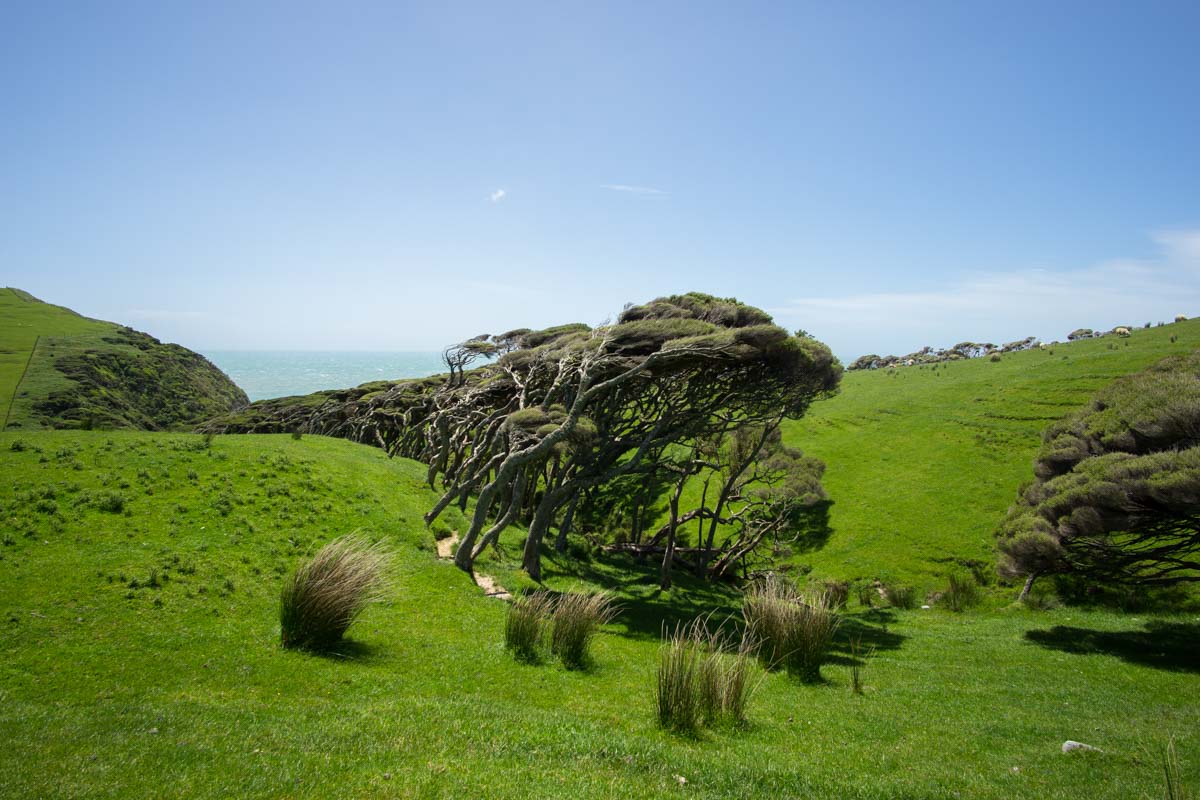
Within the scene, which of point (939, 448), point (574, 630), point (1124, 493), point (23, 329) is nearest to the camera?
point (574, 630)

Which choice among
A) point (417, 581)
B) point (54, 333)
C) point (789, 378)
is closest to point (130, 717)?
point (417, 581)

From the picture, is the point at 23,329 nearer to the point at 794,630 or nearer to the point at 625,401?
the point at 625,401

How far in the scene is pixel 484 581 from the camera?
59.9ft

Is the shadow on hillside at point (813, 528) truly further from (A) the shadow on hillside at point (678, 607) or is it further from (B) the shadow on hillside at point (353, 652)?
(B) the shadow on hillside at point (353, 652)

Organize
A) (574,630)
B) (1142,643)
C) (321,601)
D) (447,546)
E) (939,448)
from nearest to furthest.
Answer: (321,601), (574,630), (1142,643), (447,546), (939,448)

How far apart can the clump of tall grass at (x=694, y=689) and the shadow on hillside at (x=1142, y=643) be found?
12.9 meters

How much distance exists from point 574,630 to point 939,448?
40.3 meters

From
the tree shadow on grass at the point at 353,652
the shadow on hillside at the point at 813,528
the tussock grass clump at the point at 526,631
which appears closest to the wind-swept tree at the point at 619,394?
the shadow on hillside at the point at 813,528

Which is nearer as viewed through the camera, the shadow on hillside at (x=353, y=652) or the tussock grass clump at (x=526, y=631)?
the shadow on hillside at (x=353, y=652)

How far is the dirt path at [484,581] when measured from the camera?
56.5 feet

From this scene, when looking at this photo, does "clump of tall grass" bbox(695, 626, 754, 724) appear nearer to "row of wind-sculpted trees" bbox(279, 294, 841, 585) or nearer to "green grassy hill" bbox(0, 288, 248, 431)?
"row of wind-sculpted trees" bbox(279, 294, 841, 585)

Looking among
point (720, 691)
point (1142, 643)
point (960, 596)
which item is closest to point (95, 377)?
point (720, 691)

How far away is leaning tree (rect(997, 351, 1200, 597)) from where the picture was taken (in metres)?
13.5

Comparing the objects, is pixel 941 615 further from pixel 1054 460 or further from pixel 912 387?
pixel 912 387
